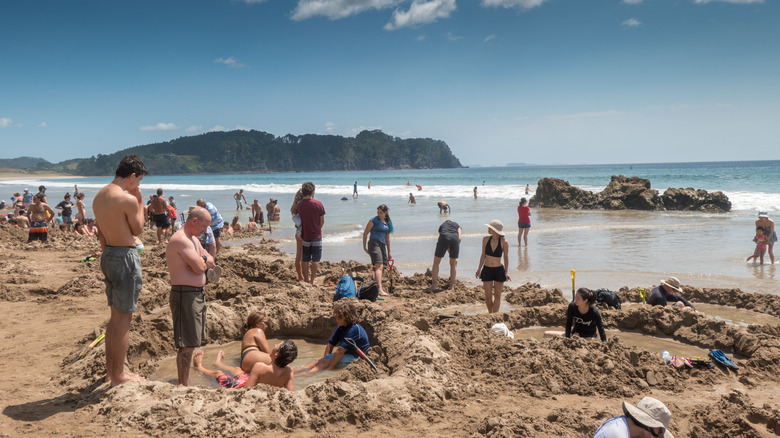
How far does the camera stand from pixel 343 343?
584 cm

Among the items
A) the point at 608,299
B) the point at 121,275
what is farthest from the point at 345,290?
the point at 608,299

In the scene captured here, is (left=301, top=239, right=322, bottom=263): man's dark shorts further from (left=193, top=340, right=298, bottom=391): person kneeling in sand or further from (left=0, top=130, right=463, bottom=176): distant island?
(left=0, top=130, right=463, bottom=176): distant island

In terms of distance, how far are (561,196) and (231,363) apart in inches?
1164

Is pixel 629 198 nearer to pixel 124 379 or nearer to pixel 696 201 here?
pixel 696 201

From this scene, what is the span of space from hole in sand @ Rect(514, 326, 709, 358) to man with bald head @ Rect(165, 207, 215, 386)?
467 centimetres

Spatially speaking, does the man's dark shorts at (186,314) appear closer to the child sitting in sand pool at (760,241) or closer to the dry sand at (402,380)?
the dry sand at (402,380)

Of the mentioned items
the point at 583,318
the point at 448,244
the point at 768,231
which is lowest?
the point at 583,318

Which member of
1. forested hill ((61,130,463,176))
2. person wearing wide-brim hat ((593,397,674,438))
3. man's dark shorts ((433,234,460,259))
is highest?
forested hill ((61,130,463,176))

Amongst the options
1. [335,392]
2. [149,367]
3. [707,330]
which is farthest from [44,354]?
[707,330]

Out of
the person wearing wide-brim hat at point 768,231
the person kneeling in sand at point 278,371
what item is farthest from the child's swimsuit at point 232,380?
the person wearing wide-brim hat at point 768,231

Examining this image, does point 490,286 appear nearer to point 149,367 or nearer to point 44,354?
point 149,367

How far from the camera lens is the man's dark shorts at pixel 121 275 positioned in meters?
4.11

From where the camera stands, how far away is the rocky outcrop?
28.2m

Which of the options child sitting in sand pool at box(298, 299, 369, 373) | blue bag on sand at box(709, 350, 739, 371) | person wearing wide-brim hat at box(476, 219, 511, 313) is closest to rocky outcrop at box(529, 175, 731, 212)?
person wearing wide-brim hat at box(476, 219, 511, 313)
